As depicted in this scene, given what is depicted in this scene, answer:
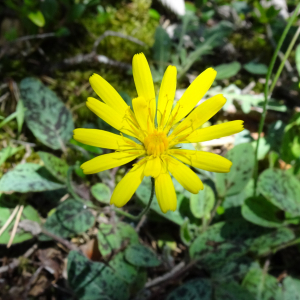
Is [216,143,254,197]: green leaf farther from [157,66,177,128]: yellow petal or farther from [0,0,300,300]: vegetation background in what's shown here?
[157,66,177,128]: yellow petal

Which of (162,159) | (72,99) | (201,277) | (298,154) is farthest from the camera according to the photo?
(72,99)

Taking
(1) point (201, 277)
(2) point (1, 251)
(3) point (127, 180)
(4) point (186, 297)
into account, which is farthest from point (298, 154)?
(2) point (1, 251)

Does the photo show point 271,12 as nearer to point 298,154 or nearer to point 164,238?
point 298,154

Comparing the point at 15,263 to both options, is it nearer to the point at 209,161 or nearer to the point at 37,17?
the point at 209,161

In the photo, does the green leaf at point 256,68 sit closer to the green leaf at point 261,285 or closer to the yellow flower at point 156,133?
the yellow flower at point 156,133

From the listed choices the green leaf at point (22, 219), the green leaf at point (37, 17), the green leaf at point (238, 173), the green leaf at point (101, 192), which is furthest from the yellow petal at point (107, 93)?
the green leaf at point (37, 17)

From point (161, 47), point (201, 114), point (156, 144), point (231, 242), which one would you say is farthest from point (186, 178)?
point (161, 47)
